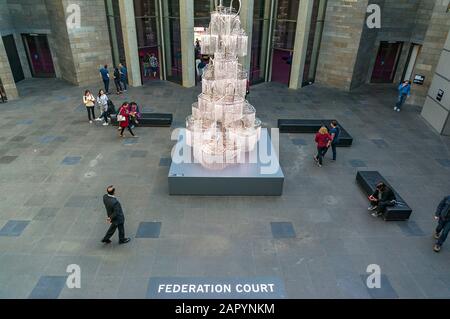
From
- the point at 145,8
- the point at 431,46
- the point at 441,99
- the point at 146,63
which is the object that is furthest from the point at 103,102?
the point at 431,46

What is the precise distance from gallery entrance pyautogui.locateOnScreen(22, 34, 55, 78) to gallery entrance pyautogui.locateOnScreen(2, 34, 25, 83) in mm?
640

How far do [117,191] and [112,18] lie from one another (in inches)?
528

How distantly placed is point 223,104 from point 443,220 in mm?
6460

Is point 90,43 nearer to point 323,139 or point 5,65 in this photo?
point 5,65

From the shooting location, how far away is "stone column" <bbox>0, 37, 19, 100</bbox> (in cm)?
1662

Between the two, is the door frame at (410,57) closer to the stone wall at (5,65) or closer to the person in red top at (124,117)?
the person in red top at (124,117)

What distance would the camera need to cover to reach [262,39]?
20391 millimetres

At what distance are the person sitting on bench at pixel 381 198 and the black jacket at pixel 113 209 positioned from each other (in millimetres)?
6939

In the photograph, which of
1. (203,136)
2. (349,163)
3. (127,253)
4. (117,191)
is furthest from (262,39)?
(127,253)

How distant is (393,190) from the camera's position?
32.5ft

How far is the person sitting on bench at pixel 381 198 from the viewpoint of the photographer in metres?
9.19

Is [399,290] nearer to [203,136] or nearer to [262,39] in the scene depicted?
[203,136]

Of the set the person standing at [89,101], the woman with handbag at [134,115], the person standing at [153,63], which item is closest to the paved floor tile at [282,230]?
the woman with handbag at [134,115]
